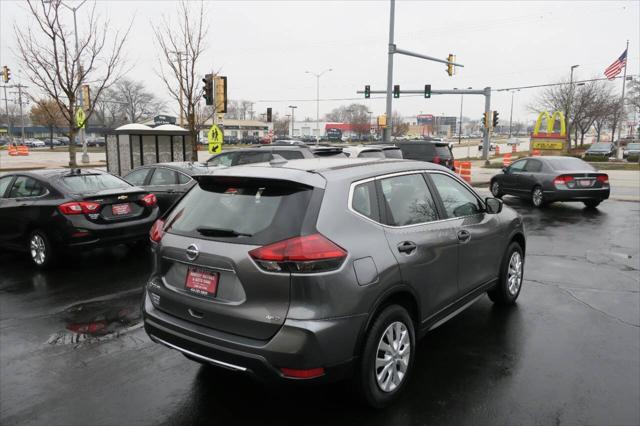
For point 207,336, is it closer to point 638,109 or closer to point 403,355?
point 403,355

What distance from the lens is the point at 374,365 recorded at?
3.35m

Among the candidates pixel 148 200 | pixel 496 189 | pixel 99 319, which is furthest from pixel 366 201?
pixel 496 189

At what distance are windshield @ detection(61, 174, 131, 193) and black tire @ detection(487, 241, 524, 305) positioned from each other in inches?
234

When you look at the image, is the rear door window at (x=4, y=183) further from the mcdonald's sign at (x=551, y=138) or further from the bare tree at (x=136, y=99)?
the bare tree at (x=136, y=99)

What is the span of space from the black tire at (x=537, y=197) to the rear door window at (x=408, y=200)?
10.9 meters

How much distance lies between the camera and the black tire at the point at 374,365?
3273 millimetres

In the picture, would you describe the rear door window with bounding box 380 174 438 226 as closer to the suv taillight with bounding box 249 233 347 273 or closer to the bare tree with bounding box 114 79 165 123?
the suv taillight with bounding box 249 233 347 273

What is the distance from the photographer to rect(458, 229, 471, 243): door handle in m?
4.33

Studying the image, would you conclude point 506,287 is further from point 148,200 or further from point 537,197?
point 537,197

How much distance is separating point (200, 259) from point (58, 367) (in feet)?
6.38

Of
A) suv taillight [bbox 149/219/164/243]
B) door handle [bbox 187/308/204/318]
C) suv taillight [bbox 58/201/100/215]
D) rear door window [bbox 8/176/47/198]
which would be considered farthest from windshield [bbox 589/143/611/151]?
door handle [bbox 187/308/204/318]

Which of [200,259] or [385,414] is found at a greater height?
[200,259]

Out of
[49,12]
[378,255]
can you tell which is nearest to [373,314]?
[378,255]

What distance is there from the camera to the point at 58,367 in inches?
164
